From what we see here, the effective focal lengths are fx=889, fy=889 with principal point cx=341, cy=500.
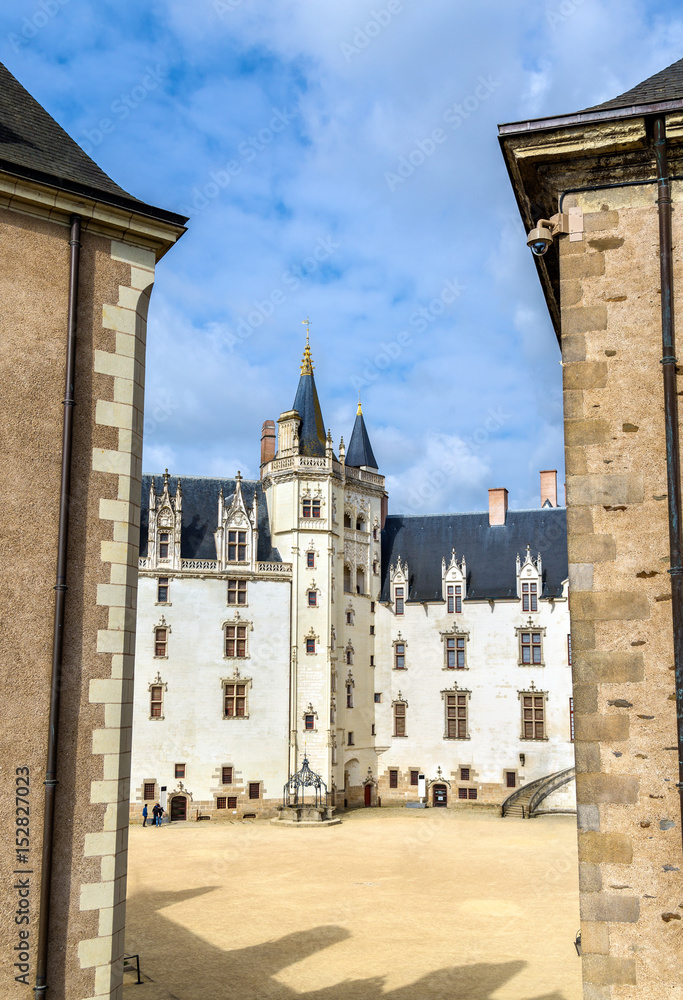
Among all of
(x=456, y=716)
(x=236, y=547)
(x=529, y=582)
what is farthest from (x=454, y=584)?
(x=236, y=547)

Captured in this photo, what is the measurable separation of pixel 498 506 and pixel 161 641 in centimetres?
1800

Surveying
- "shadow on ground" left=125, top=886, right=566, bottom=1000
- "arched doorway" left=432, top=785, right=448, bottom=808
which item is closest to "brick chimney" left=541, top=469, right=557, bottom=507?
"arched doorway" left=432, top=785, right=448, bottom=808

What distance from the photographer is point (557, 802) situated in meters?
38.4

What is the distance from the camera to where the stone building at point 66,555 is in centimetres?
809

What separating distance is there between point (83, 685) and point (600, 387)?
5.62 metres

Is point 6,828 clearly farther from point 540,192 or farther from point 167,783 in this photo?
point 167,783

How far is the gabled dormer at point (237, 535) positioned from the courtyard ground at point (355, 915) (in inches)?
457

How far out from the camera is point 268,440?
150 feet

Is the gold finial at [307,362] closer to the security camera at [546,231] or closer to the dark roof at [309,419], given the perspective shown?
the dark roof at [309,419]

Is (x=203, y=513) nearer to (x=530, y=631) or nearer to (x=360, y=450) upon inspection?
(x=360, y=450)

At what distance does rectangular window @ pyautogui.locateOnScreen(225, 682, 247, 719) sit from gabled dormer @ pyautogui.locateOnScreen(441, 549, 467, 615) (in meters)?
10.9

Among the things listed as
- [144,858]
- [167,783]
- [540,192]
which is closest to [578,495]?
[540,192]

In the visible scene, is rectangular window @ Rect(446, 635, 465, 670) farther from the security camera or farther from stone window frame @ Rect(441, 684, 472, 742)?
the security camera

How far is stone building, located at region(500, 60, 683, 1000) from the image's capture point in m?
7.32
